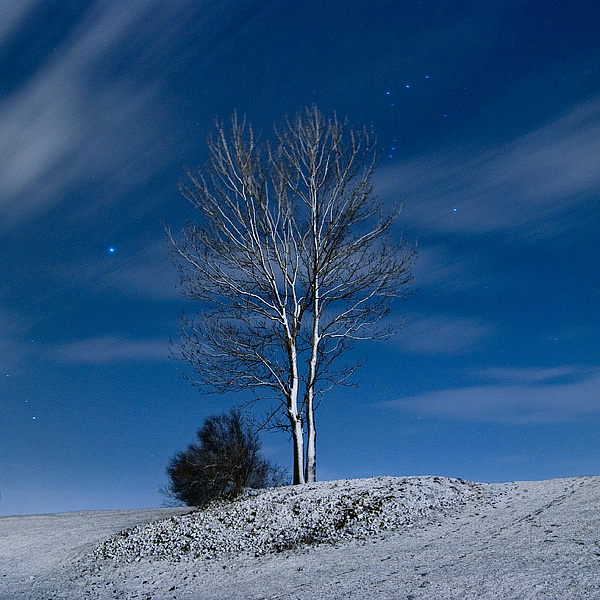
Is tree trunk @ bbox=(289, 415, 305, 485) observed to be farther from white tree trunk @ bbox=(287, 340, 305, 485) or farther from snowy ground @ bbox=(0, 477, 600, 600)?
snowy ground @ bbox=(0, 477, 600, 600)

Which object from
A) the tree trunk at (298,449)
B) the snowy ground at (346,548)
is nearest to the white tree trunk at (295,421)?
the tree trunk at (298,449)

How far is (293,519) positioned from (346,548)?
178cm

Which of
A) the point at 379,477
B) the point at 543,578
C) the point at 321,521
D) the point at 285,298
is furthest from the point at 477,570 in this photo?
the point at 285,298

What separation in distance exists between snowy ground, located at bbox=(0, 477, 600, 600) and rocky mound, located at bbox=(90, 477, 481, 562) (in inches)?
1.5

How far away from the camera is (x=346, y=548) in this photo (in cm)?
1055

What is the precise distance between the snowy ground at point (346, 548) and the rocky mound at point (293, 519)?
38 mm

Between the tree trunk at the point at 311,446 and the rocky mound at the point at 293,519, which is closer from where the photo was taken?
the rocky mound at the point at 293,519

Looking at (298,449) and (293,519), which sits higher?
(298,449)

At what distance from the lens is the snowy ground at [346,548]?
827cm

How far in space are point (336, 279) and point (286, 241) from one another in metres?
1.89

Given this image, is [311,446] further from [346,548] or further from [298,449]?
[346,548]

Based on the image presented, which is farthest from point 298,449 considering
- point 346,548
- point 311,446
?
point 346,548

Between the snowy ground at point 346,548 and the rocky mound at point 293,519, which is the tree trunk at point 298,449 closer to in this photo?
the snowy ground at point 346,548

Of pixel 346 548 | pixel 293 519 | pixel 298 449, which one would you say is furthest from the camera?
pixel 298 449
